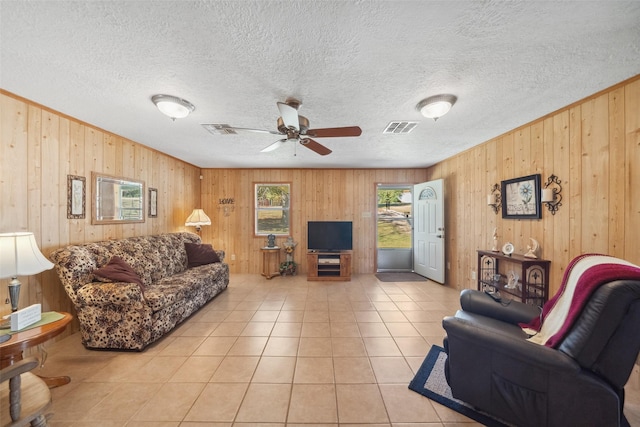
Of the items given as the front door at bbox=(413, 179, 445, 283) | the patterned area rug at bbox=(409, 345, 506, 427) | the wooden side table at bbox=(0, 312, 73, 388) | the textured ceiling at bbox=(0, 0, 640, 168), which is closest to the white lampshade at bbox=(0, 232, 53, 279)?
the wooden side table at bbox=(0, 312, 73, 388)

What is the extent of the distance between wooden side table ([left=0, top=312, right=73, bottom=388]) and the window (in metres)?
3.74

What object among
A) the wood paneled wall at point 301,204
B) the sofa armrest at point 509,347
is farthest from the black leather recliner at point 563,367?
the wood paneled wall at point 301,204

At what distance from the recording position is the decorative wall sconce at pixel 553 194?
8.20 feet

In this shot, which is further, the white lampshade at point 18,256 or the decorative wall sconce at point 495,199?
the decorative wall sconce at point 495,199

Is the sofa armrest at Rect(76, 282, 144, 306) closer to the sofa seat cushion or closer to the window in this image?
the sofa seat cushion

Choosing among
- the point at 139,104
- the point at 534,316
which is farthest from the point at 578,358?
the point at 139,104

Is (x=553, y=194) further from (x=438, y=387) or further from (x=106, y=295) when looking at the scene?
(x=106, y=295)

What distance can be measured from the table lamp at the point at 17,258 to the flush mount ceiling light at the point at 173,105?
4.82 feet

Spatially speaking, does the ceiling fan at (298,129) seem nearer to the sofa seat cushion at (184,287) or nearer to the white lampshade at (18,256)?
the white lampshade at (18,256)

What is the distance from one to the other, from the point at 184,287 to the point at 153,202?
188cm

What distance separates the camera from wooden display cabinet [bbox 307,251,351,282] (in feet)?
16.2

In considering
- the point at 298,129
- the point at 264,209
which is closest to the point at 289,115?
the point at 298,129

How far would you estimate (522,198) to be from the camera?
293 centimetres

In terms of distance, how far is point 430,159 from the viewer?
4.62 m
